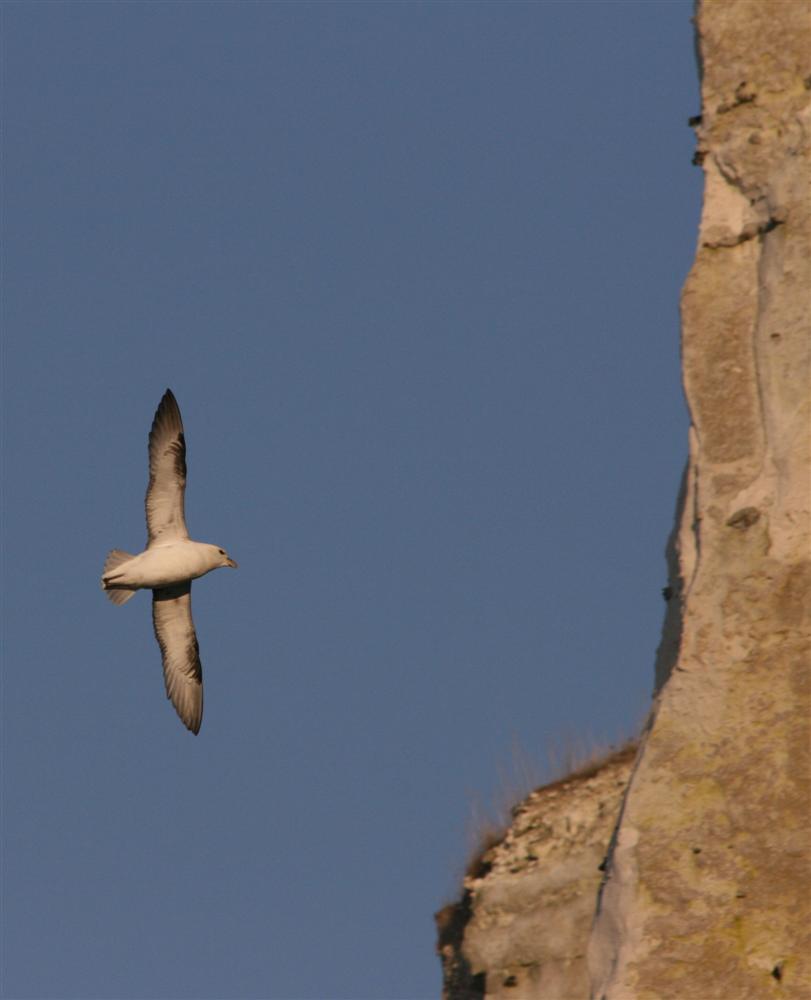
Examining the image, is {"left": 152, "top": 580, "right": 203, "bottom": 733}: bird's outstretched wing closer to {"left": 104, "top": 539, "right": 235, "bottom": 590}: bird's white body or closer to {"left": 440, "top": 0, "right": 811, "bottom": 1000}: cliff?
{"left": 104, "top": 539, "right": 235, "bottom": 590}: bird's white body

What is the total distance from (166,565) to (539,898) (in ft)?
18.1

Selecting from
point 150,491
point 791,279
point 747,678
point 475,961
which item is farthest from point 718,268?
point 150,491

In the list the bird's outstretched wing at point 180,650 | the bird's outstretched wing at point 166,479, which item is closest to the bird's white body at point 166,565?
the bird's outstretched wing at point 166,479

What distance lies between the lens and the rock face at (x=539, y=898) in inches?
545

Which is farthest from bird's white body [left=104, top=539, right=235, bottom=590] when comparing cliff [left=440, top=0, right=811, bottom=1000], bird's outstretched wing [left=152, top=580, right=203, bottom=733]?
cliff [left=440, top=0, right=811, bottom=1000]

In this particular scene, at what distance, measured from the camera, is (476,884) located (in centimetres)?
1462

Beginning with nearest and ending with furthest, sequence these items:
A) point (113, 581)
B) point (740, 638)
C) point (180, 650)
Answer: point (740, 638)
point (113, 581)
point (180, 650)

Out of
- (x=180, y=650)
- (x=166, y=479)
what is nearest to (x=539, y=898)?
(x=166, y=479)

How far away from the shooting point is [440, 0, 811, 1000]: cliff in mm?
10000

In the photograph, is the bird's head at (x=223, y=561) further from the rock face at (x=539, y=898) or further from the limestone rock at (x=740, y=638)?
the limestone rock at (x=740, y=638)

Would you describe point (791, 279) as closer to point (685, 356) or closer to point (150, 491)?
point (685, 356)

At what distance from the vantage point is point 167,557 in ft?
57.8

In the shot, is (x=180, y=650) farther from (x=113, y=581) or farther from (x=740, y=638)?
(x=740, y=638)

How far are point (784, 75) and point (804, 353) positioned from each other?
82.2 inches
